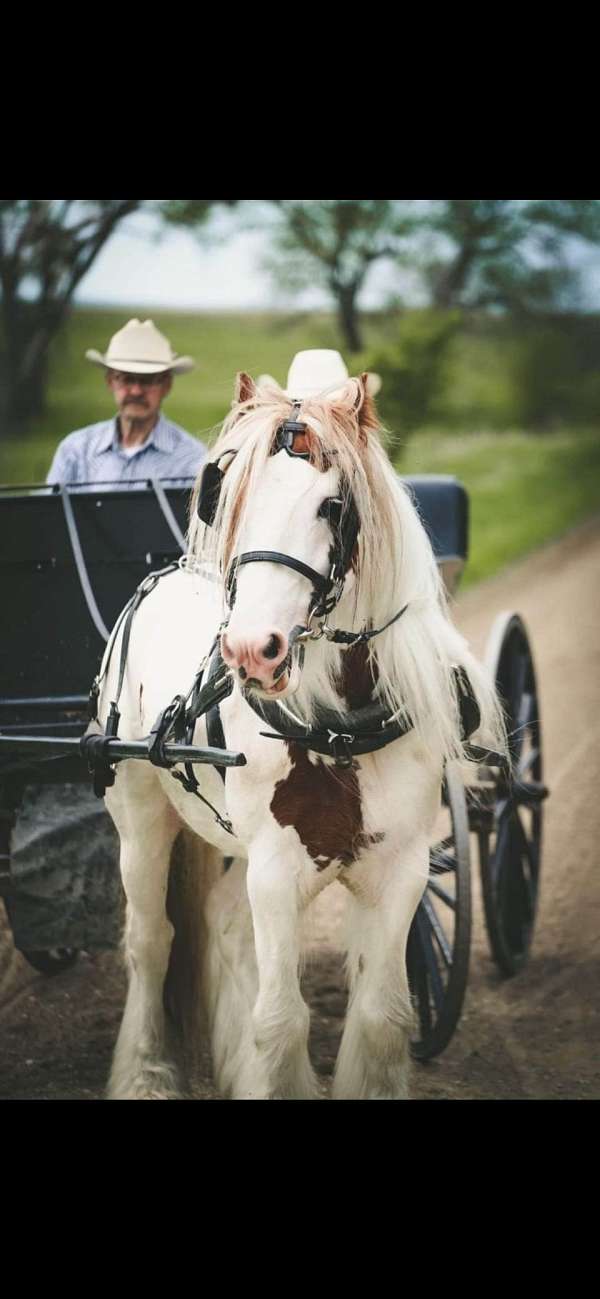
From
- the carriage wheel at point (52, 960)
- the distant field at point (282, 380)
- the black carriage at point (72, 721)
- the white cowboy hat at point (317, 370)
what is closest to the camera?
the white cowboy hat at point (317, 370)

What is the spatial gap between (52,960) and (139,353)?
1892 mm

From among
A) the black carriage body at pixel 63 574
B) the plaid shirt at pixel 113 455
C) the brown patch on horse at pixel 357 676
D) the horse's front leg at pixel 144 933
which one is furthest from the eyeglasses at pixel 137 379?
the brown patch on horse at pixel 357 676

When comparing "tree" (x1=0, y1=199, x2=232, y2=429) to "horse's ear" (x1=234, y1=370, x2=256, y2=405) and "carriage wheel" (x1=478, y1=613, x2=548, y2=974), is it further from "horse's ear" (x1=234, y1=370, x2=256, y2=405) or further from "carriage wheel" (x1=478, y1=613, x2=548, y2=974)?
"horse's ear" (x1=234, y1=370, x2=256, y2=405)

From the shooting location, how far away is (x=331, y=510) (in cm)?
211

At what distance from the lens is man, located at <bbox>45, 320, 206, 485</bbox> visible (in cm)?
375

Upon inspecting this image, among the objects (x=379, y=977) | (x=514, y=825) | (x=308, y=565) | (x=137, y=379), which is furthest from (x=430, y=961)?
(x=137, y=379)

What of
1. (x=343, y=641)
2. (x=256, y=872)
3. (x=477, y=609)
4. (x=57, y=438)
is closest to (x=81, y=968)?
(x=256, y=872)

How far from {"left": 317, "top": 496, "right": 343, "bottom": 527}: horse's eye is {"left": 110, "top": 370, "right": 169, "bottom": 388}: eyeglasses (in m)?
1.82

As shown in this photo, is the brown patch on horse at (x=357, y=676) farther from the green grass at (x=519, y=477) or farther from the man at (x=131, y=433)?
the green grass at (x=519, y=477)

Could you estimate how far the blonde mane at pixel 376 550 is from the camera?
6.99 ft

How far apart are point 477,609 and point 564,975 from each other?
5739mm

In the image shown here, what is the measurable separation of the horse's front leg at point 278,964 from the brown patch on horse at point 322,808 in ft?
0.13

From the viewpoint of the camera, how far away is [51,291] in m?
10.3

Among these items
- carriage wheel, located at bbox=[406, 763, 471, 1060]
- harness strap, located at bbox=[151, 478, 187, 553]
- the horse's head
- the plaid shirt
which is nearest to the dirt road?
carriage wheel, located at bbox=[406, 763, 471, 1060]
